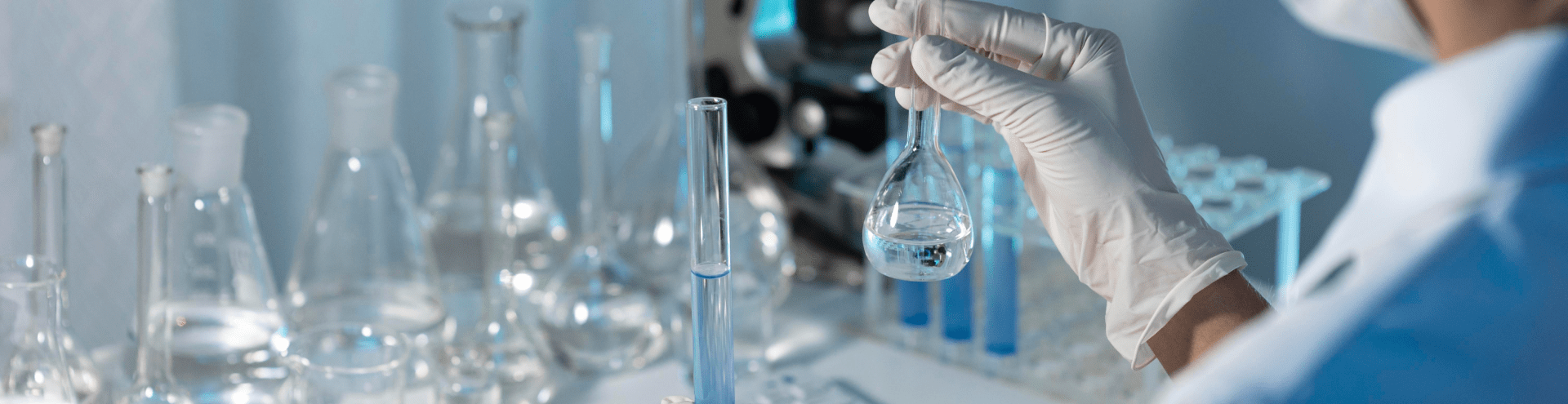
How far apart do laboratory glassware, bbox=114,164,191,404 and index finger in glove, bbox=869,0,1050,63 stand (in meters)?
0.51

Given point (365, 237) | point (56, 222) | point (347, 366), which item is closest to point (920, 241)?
point (347, 366)

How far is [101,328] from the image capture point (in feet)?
4.03

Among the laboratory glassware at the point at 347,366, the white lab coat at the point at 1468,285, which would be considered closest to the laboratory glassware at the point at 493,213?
the laboratory glassware at the point at 347,366

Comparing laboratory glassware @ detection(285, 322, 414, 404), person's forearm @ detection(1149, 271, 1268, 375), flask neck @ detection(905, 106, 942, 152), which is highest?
flask neck @ detection(905, 106, 942, 152)

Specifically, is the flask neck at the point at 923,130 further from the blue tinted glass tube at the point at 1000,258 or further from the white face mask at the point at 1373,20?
the blue tinted glass tube at the point at 1000,258

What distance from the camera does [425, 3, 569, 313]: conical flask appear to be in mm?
1050

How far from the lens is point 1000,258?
1.03m

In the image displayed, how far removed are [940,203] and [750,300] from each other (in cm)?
46

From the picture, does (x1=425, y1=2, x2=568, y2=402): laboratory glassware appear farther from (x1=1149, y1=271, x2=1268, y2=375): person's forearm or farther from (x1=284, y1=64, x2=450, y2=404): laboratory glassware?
(x1=1149, y1=271, x2=1268, y2=375): person's forearm

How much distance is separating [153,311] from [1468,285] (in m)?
0.79

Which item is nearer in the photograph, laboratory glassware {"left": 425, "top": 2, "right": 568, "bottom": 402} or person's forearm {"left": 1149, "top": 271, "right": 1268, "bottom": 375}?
person's forearm {"left": 1149, "top": 271, "right": 1268, "bottom": 375}

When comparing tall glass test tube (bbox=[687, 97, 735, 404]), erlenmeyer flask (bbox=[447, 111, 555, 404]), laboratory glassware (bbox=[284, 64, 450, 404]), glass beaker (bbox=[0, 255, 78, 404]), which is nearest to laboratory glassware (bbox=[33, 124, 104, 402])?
glass beaker (bbox=[0, 255, 78, 404])

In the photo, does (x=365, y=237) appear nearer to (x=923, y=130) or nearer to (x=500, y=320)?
(x=500, y=320)

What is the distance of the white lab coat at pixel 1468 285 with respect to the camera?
429 millimetres
